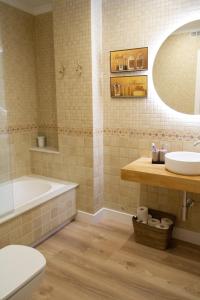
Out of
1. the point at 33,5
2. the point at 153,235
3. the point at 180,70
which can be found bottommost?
the point at 153,235

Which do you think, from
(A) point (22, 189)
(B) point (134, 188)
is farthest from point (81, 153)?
(A) point (22, 189)

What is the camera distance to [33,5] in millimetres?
2938

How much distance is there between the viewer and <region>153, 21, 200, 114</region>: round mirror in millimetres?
2150

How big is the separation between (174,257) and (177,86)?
5.21 ft

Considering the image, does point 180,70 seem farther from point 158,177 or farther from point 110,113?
point 158,177

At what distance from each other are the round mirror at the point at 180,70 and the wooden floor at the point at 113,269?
4.52ft

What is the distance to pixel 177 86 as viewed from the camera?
227cm

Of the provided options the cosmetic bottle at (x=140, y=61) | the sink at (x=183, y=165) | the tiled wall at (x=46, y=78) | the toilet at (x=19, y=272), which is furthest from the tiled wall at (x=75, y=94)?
the toilet at (x=19, y=272)

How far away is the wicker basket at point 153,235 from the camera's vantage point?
2268mm

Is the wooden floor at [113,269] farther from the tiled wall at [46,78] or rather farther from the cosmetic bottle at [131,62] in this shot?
the cosmetic bottle at [131,62]

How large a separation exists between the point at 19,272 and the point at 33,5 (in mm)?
2939

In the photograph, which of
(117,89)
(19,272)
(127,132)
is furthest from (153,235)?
(117,89)

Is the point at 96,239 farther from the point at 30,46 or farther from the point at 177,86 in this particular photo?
the point at 30,46

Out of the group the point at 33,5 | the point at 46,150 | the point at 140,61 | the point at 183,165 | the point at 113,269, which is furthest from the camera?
the point at 46,150
